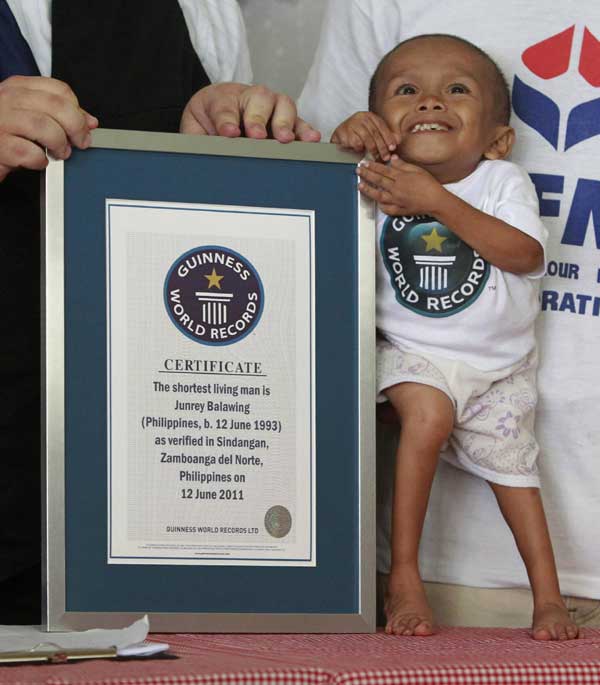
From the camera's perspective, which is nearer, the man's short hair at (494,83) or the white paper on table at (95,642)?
the white paper on table at (95,642)

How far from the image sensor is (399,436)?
4.67ft

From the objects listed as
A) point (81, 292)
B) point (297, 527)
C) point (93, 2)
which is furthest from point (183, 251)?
point (93, 2)

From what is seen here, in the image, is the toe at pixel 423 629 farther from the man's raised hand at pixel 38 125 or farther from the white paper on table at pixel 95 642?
the man's raised hand at pixel 38 125

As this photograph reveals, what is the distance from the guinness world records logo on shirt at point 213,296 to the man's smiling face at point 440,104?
27cm

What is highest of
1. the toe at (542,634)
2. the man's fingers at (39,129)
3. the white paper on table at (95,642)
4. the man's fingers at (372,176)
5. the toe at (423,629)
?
the man's fingers at (39,129)

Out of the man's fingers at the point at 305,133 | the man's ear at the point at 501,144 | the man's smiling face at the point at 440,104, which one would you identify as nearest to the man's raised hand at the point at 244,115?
the man's fingers at the point at 305,133

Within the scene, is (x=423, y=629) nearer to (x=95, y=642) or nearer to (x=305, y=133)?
(x=95, y=642)

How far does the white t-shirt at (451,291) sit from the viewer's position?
1349 millimetres

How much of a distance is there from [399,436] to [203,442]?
0.28m

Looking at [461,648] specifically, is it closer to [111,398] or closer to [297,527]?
[297,527]

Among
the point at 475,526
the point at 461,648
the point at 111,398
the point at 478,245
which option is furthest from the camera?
the point at 475,526

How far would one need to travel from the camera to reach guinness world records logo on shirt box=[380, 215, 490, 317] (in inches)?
53.1

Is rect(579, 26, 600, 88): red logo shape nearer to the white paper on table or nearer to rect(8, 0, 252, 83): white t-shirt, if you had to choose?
rect(8, 0, 252, 83): white t-shirt

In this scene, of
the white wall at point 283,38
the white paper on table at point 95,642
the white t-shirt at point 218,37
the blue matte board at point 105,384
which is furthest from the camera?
the white wall at point 283,38
